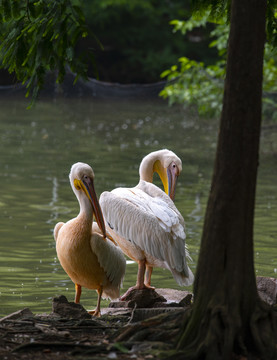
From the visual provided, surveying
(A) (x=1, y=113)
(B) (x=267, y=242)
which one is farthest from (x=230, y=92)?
(A) (x=1, y=113)

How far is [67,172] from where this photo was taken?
16047 mm

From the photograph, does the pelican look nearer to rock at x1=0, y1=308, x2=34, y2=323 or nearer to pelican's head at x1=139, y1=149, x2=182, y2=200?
rock at x1=0, y1=308, x2=34, y2=323

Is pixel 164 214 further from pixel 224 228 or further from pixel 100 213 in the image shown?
pixel 224 228

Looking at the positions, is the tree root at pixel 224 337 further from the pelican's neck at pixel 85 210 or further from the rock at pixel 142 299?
the pelican's neck at pixel 85 210

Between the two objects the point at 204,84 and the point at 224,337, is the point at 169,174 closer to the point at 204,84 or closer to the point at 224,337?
the point at 224,337

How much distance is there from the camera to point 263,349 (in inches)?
178

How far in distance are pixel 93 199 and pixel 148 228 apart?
56cm

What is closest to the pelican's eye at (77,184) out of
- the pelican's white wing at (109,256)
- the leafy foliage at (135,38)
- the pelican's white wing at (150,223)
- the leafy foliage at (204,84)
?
the pelican's white wing at (150,223)

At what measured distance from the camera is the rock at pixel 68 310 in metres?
5.78

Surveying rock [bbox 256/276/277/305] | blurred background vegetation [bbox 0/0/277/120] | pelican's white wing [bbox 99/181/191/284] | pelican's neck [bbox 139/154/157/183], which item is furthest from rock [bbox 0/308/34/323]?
blurred background vegetation [bbox 0/0/277/120]

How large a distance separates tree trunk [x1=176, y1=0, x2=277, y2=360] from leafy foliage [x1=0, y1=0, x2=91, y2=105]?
186 centimetres

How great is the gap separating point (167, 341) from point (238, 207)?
88 cm

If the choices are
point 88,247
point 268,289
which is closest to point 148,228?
point 88,247

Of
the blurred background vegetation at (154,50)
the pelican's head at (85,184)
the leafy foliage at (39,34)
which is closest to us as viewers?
the leafy foliage at (39,34)
